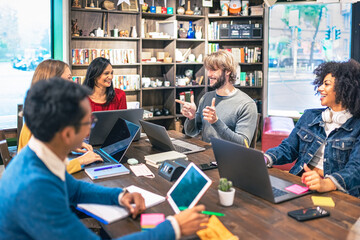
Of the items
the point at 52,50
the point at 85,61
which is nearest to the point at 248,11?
the point at 85,61

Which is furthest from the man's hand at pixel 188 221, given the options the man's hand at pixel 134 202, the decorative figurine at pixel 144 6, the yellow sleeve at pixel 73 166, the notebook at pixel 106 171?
the decorative figurine at pixel 144 6

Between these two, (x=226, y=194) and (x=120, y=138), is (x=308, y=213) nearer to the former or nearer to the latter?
(x=226, y=194)

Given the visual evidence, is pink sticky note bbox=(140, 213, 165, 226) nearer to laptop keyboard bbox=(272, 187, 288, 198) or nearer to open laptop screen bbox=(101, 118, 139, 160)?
laptop keyboard bbox=(272, 187, 288, 198)

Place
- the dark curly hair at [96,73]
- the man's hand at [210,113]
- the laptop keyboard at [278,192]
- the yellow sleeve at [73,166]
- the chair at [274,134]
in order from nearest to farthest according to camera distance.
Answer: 1. the laptop keyboard at [278,192]
2. the yellow sleeve at [73,166]
3. the man's hand at [210,113]
4. the dark curly hair at [96,73]
5. the chair at [274,134]

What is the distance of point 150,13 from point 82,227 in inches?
181

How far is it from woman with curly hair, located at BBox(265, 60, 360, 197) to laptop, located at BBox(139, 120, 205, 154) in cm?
58

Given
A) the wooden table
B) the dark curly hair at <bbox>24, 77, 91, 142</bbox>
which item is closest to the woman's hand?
the wooden table

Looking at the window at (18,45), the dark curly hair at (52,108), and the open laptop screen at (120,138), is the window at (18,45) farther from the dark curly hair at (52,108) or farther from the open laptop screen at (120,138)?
the dark curly hair at (52,108)

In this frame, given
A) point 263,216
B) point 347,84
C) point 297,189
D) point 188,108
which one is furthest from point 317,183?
point 188,108

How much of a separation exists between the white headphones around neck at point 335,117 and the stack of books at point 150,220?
4.25 ft

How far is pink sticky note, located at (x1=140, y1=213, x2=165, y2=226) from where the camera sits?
149 cm

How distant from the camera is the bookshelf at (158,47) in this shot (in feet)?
17.0

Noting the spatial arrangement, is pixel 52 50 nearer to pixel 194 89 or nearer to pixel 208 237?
pixel 194 89

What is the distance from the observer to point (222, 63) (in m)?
3.13
